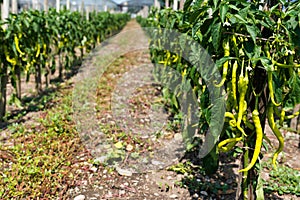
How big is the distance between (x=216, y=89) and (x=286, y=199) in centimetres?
131

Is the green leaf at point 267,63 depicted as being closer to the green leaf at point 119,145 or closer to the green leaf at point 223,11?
the green leaf at point 223,11

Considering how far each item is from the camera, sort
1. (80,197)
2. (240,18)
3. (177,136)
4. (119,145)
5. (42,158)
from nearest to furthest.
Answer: (240,18)
(80,197)
(42,158)
(119,145)
(177,136)

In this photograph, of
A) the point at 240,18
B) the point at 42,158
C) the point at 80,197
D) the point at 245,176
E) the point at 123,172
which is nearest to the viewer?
the point at 240,18

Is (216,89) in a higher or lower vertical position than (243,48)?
lower

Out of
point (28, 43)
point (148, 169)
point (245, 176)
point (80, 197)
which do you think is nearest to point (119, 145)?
point (148, 169)

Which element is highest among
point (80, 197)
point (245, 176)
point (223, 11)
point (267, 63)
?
point (223, 11)

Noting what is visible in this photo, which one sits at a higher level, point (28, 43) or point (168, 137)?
point (28, 43)

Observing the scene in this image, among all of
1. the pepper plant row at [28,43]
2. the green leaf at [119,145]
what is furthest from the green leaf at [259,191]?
the pepper plant row at [28,43]

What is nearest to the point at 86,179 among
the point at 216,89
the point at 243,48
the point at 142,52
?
the point at 216,89

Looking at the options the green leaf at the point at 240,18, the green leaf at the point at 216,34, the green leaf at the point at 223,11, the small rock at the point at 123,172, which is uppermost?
the green leaf at the point at 223,11

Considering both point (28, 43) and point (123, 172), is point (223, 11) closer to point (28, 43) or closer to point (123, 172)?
point (123, 172)

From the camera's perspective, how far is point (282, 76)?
170 centimetres

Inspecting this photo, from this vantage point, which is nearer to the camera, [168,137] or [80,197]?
[80,197]

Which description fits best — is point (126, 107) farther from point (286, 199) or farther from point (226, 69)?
point (226, 69)
